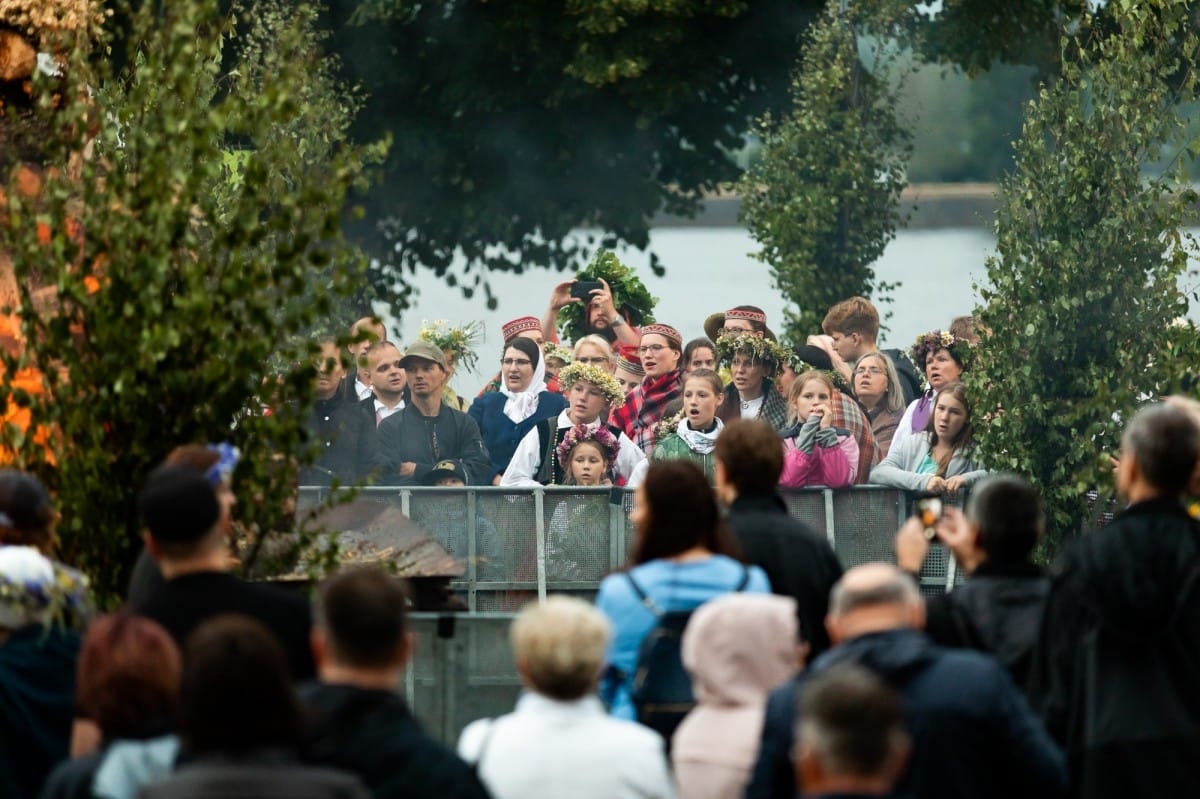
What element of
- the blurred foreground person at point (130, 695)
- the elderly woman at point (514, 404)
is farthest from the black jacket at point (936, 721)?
the elderly woman at point (514, 404)

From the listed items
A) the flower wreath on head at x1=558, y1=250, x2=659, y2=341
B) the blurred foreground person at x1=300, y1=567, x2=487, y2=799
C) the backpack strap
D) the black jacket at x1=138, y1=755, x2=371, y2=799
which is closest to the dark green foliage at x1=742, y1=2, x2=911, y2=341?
the flower wreath on head at x1=558, y1=250, x2=659, y2=341

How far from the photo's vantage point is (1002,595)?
5.66 meters

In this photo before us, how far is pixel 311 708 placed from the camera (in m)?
4.41

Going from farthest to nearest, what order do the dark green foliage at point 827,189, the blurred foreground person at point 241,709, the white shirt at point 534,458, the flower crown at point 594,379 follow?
the dark green foliage at point 827,189 < the flower crown at point 594,379 < the white shirt at point 534,458 < the blurred foreground person at point 241,709

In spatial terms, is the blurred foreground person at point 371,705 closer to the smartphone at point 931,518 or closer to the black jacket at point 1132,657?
the black jacket at point 1132,657

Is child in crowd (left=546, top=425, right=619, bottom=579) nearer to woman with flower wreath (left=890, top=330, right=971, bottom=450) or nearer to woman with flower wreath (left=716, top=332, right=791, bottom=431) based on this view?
woman with flower wreath (left=716, top=332, right=791, bottom=431)

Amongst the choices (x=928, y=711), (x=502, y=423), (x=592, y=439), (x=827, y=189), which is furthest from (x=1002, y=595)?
(x=827, y=189)

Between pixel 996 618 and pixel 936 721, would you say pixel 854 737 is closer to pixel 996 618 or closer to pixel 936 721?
pixel 936 721

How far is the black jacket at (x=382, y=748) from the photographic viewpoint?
4328 mm

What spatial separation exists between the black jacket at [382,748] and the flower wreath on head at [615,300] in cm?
1114

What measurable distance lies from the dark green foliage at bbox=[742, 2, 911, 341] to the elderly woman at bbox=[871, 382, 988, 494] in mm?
4968

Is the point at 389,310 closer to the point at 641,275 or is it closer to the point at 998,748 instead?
the point at 641,275

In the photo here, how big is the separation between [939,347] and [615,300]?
260cm

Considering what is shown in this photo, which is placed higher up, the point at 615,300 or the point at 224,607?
Result: the point at 615,300
